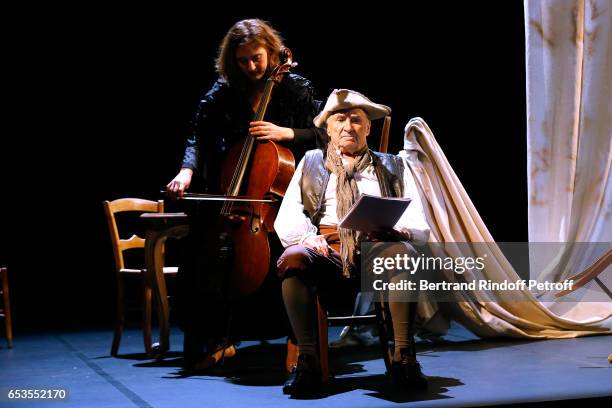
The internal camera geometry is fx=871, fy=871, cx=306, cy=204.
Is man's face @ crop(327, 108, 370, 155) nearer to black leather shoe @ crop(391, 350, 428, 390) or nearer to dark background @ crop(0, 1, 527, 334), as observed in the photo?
black leather shoe @ crop(391, 350, 428, 390)

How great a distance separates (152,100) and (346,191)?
2.44 meters

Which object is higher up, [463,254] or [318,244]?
[318,244]

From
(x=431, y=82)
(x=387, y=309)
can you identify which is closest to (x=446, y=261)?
(x=387, y=309)

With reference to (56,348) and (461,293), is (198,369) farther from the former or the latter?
(461,293)

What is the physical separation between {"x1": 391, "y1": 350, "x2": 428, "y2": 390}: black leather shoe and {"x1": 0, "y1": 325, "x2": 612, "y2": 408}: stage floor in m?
0.04

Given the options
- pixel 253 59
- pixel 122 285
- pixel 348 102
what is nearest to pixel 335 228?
pixel 348 102

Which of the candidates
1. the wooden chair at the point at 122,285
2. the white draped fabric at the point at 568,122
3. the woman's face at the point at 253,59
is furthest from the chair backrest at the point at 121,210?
the white draped fabric at the point at 568,122

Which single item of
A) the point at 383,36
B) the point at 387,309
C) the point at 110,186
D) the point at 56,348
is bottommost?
the point at 56,348

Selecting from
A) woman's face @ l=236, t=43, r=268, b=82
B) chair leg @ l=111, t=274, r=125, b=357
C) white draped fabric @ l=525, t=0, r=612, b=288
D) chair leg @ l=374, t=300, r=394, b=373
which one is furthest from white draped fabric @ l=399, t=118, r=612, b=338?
chair leg @ l=111, t=274, r=125, b=357

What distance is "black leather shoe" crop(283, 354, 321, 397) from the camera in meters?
3.03

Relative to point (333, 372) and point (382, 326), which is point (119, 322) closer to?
point (333, 372)

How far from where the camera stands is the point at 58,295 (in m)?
5.77

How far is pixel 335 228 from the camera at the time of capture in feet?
11.1

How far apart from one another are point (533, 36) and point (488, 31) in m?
0.97
